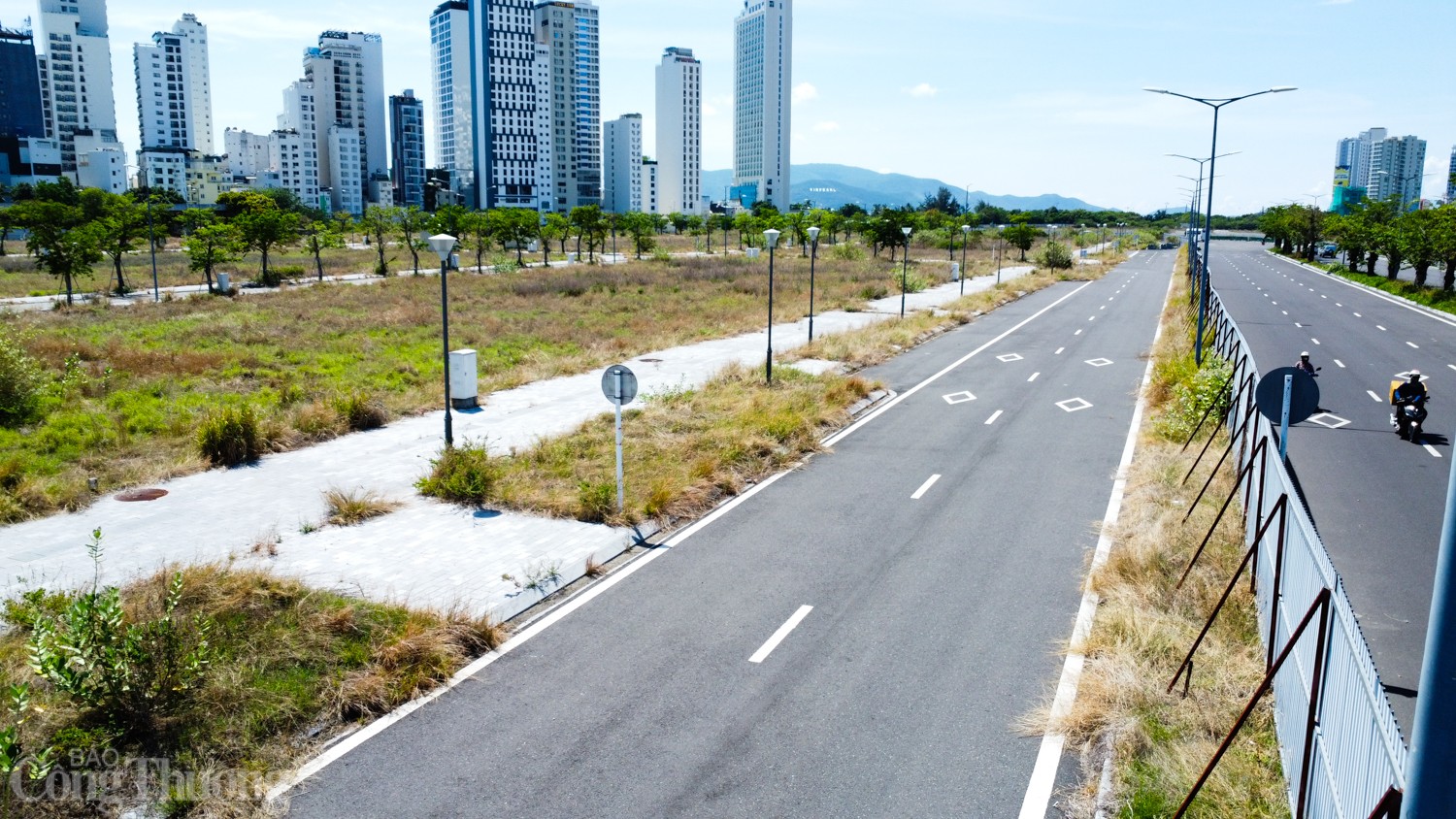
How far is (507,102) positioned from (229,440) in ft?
537

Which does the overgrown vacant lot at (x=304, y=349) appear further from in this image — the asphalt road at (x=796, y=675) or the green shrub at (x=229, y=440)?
the asphalt road at (x=796, y=675)

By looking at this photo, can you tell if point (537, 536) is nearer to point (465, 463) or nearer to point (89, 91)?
point (465, 463)

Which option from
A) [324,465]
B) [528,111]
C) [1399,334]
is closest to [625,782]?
[324,465]

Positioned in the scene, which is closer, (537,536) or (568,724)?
(568,724)

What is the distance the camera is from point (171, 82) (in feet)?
550

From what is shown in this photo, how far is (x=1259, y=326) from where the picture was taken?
38.4 m

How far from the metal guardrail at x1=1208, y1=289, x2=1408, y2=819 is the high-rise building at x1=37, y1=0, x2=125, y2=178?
189 m

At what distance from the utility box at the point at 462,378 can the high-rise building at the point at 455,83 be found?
157m

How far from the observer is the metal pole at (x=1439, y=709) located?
12.8 feet

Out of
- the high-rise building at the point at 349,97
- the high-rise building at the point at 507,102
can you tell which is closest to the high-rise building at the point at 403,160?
the high-rise building at the point at 349,97

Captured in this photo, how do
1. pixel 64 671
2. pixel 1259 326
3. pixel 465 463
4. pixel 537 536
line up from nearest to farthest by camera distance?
pixel 64 671 < pixel 537 536 < pixel 465 463 < pixel 1259 326

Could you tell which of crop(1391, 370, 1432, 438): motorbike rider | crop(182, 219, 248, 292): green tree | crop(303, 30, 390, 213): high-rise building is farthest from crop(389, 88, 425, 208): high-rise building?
crop(1391, 370, 1432, 438): motorbike rider

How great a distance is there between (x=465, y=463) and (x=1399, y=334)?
3602cm

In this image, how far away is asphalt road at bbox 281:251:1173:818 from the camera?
7.62 meters
